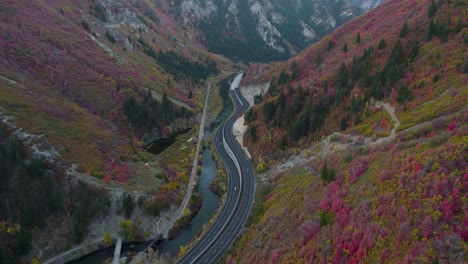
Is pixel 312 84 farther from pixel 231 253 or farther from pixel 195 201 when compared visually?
pixel 231 253

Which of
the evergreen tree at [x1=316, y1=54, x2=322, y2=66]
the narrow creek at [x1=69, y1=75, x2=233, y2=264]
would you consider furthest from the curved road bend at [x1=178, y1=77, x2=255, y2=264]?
Result: the evergreen tree at [x1=316, y1=54, x2=322, y2=66]

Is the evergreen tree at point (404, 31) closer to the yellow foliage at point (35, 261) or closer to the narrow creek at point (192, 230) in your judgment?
the narrow creek at point (192, 230)

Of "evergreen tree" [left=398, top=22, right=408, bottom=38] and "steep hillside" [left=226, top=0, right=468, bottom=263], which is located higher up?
"evergreen tree" [left=398, top=22, right=408, bottom=38]

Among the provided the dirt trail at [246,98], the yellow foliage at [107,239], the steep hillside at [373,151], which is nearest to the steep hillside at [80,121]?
the yellow foliage at [107,239]

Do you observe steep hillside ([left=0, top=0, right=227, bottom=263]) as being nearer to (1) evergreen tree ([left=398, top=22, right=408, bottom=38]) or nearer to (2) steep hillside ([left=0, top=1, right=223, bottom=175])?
(2) steep hillside ([left=0, top=1, right=223, bottom=175])

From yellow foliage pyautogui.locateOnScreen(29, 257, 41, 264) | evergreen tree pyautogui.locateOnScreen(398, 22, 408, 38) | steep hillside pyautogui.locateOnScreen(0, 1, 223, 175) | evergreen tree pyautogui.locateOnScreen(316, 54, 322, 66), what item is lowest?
yellow foliage pyautogui.locateOnScreen(29, 257, 41, 264)

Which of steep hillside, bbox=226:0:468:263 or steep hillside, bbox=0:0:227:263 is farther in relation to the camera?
steep hillside, bbox=0:0:227:263
